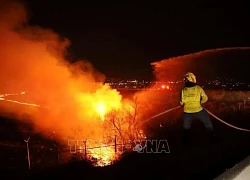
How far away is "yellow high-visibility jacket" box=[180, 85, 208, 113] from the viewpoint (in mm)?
6652

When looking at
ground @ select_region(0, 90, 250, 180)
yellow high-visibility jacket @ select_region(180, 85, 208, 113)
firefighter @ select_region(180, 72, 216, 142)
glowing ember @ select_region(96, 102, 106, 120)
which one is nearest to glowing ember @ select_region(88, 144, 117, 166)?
ground @ select_region(0, 90, 250, 180)

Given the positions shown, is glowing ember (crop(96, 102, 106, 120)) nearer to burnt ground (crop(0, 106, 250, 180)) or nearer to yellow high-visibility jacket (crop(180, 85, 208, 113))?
burnt ground (crop(0, 106, 250, 180))

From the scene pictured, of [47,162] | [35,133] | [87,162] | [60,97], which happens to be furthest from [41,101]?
[87,162]

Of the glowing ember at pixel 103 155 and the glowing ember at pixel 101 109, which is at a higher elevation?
the glowing ember at pixel 101 109

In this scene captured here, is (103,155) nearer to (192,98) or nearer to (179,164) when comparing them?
(179,164)

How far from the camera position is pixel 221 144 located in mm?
8367

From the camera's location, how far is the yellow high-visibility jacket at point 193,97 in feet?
21.8

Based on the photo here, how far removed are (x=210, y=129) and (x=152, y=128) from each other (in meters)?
10.5

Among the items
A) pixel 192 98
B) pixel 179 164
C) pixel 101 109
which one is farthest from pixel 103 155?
pixel 101 109

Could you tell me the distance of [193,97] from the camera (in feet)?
21.9

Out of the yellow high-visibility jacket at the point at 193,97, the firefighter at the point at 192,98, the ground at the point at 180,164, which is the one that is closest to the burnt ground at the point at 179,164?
the ground at the point at 180,164

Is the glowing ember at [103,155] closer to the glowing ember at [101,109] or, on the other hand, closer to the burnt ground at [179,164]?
the burnt ground at [179,164]

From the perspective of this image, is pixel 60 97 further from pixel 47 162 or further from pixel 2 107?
pixel 2 107

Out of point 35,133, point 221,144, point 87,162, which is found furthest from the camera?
point 35,133
